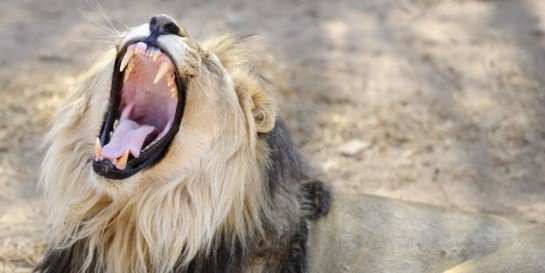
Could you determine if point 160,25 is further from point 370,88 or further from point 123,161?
point 370,88

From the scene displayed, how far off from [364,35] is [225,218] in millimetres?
4189

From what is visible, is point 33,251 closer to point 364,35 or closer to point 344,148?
point 344,148

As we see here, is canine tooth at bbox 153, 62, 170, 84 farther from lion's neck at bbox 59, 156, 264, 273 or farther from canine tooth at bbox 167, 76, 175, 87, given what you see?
lion's neck at bbox 59, 156, 264, 273

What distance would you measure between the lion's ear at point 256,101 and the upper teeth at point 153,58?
26cm

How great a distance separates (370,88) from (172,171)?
3407 mm

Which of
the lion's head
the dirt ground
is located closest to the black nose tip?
the lion's head

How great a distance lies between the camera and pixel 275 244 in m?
3.83

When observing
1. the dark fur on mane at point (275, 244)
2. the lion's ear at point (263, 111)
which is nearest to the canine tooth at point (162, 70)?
the lion's ear at point (263, 111)

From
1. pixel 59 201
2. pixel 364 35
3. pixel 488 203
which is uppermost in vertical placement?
pixel 59 201

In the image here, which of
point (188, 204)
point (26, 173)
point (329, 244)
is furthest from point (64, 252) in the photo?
point (26, 173)

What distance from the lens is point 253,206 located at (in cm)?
371

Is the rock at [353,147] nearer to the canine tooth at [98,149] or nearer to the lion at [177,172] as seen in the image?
the lion at [177,172]

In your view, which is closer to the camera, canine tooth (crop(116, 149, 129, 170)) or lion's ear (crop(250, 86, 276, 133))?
canine tooth (crop(116, 149, 129, 170))

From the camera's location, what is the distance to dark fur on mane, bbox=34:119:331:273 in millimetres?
3674
